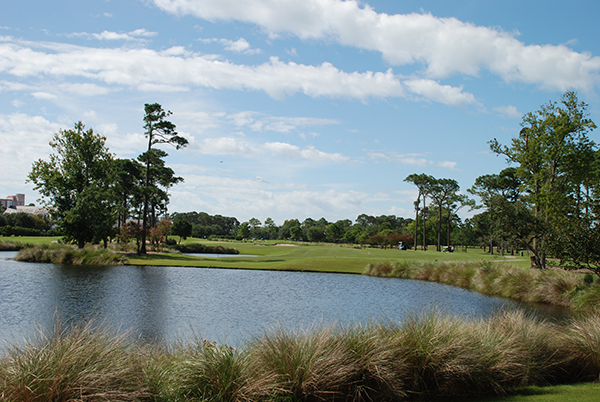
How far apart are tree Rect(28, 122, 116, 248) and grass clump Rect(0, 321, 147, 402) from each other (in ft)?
121

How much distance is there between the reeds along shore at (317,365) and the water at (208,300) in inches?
73.8

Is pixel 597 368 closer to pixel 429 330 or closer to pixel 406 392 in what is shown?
pixel 429 330

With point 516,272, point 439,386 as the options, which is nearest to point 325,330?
point 439,386

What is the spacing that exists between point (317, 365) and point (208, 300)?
1277 cm

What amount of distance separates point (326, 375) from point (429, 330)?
2.28 meters

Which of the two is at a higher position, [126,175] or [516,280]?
[126,175]

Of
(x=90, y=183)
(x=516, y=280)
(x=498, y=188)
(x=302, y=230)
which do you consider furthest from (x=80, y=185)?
(x=302, y=230)

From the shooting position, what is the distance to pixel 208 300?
18.1 metres

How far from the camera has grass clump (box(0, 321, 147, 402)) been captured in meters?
4.78

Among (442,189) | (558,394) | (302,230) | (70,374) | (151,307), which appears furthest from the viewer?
(302,230)

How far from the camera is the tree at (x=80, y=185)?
38997 mm

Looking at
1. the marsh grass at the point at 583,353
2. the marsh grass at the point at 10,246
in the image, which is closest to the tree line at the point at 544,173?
the marsh grass at the point at 583,353

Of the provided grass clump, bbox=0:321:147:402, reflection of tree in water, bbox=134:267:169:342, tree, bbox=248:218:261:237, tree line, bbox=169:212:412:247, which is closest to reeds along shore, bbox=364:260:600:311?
reflection of tree in water, bbox=134:267:169:342

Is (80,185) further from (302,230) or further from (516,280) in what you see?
(302,230)
